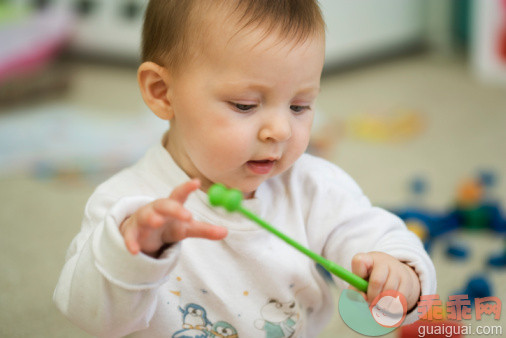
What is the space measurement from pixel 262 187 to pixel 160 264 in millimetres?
185

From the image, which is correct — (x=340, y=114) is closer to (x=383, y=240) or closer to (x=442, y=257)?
(x=442, y=257)

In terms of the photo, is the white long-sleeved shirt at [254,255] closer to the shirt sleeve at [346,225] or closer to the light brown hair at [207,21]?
the shirt sleeve at [346,225]

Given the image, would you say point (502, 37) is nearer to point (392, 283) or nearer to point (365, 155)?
point (365, 155)

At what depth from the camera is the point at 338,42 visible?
6.73 feet

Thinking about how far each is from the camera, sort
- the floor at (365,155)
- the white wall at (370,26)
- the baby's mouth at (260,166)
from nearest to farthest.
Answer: the baby's mouth at (260,166) < the floor at (365,155) < the white wall at (370,26)

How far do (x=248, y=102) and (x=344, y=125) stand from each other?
3.67 ft

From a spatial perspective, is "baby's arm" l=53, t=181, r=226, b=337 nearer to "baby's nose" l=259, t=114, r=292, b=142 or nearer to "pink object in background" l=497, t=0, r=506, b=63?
"baby's nose" l=259, t=114, r=292, b=142

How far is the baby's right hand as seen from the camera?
459 millimetres

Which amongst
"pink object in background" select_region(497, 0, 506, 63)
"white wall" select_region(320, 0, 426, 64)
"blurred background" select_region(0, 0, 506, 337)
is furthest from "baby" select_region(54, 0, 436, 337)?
"white wall" select_region(320, 0, 426, 64)

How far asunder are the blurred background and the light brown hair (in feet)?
1.39

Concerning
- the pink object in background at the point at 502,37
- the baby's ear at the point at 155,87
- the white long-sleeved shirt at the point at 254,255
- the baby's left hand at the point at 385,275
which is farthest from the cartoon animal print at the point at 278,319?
the pink object in background at the point at 502,37

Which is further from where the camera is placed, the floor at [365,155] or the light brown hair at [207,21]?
the floor at [365,155]

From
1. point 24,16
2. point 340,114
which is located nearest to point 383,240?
point 340,114

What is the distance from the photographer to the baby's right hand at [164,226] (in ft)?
1.51
